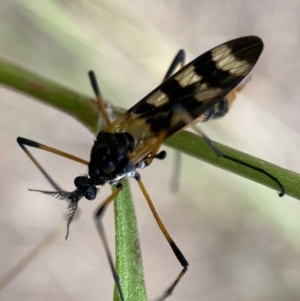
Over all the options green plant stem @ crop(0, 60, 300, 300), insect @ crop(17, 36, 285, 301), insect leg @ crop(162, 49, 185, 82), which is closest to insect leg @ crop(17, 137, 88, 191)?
insect @ crop(17, 36, 285, 301)

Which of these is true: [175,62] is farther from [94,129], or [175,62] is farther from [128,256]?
[128,256]

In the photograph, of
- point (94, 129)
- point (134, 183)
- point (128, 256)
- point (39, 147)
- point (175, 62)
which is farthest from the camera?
point (134, 183)

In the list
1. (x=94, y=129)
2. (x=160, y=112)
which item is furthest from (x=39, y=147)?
(x=160, y=112)

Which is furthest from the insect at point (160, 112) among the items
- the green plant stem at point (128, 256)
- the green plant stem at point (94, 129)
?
the green plant stem at point (128, 256)

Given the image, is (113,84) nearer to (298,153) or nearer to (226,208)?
(226,208)

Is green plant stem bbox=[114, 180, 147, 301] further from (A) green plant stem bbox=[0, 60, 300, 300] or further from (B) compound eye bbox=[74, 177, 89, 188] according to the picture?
(B) compound eye bbox=[74, 177, 89, 188]
